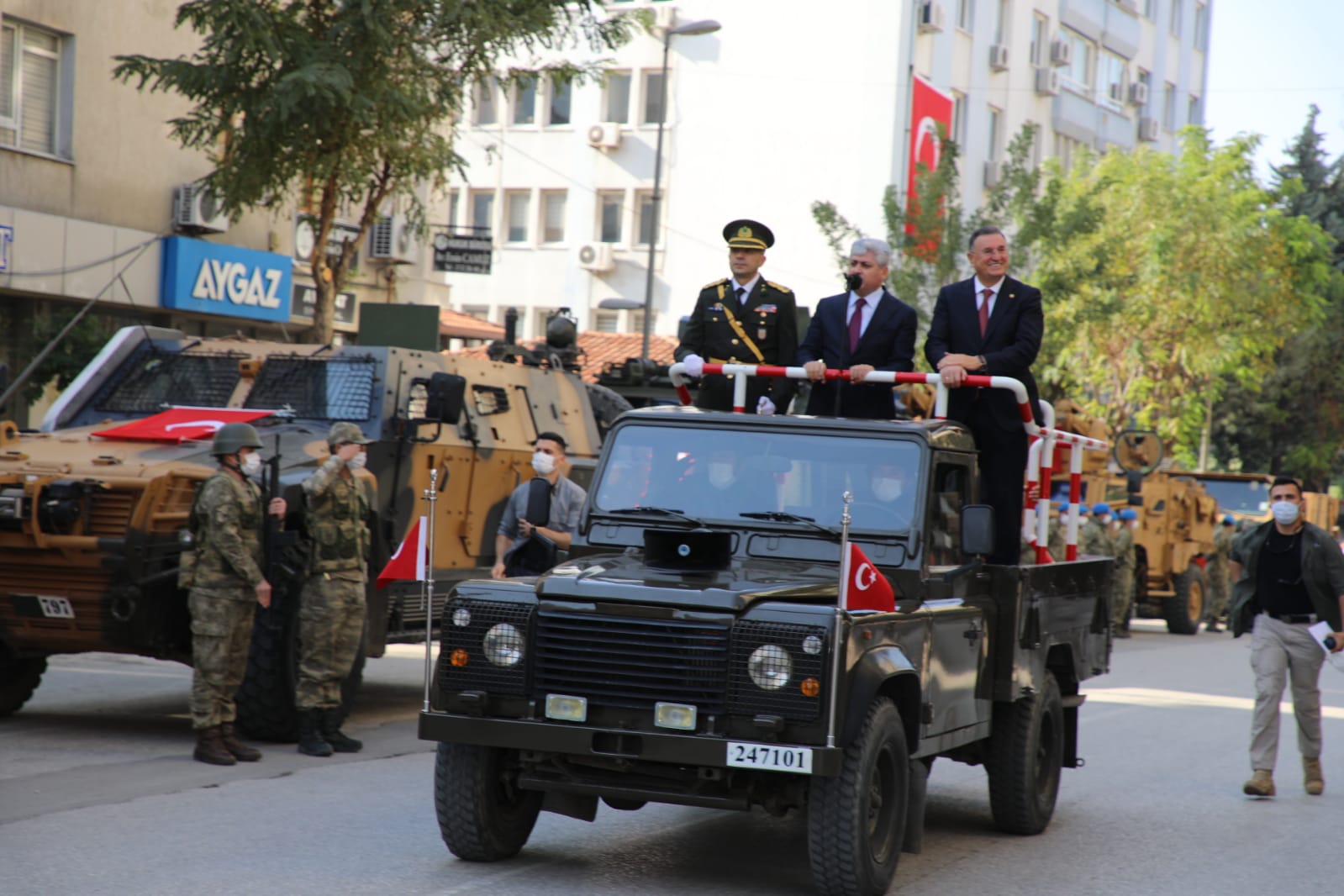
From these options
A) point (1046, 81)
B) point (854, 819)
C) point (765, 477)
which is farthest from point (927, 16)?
point (854, 819)

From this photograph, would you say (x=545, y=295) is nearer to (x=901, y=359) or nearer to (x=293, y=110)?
(x=293, y=110)

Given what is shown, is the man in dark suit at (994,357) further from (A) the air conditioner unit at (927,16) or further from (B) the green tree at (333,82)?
(A) the air conditioner unit at (927,16)

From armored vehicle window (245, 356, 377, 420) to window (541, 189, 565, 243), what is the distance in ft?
106

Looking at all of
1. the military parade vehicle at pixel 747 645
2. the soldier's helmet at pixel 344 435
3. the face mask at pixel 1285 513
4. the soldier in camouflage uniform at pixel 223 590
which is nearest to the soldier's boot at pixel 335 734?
the soldier in camouflage uniform at pixel 223 590

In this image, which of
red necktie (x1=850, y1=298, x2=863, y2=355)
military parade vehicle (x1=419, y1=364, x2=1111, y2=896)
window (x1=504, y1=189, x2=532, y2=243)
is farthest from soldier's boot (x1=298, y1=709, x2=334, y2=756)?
window (x1=504, y1=189, x2=532, y2=243)

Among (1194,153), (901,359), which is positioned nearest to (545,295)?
(1194,153)

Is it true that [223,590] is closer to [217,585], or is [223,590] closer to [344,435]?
[217,585]

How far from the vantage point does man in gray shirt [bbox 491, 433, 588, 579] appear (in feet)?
35.2

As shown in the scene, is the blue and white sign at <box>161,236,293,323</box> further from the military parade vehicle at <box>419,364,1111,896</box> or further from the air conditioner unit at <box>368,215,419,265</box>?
the military parade vehicle at <box>419,364,1111,896</box>

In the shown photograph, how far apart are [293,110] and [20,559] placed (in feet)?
24.5

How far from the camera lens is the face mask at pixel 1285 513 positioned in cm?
1085

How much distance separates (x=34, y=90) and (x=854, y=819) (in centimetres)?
1646

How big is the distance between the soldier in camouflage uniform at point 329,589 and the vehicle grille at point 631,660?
3.65 metres

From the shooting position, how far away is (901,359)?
8.97 m
